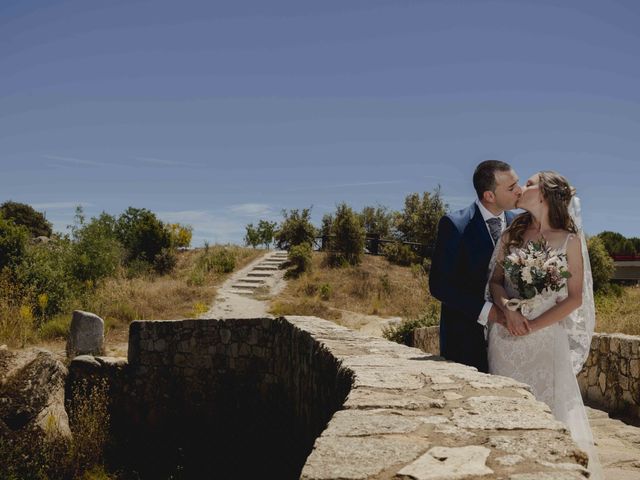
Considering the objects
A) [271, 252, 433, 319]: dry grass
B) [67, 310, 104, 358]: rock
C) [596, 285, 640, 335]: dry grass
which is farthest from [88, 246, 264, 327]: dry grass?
[596, 285, 640, 335]: dry grass

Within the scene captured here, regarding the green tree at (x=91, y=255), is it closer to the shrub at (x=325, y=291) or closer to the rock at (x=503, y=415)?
the shrub at (x=325, y=291)

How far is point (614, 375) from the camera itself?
784 centimetres

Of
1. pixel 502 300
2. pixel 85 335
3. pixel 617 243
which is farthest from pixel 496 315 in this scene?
pixel 617 243

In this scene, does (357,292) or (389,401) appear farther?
(357,292)

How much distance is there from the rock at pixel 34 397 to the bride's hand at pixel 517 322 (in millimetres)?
7188

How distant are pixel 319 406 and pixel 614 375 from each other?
15.0ft

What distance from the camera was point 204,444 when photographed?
923 cm

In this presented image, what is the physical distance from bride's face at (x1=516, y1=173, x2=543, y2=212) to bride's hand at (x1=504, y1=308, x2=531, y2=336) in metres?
0.69

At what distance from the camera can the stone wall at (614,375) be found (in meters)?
7.49

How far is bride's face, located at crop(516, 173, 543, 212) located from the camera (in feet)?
13.3

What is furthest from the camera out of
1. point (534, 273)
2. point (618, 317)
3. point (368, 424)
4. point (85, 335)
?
point (618, 317)

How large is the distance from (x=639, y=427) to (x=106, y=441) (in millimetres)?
7210

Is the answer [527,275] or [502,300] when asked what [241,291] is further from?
[527,275]

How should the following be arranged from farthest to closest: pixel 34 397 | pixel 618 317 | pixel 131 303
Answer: pixel 131 303
pixel 618 317
pixel 34 397
